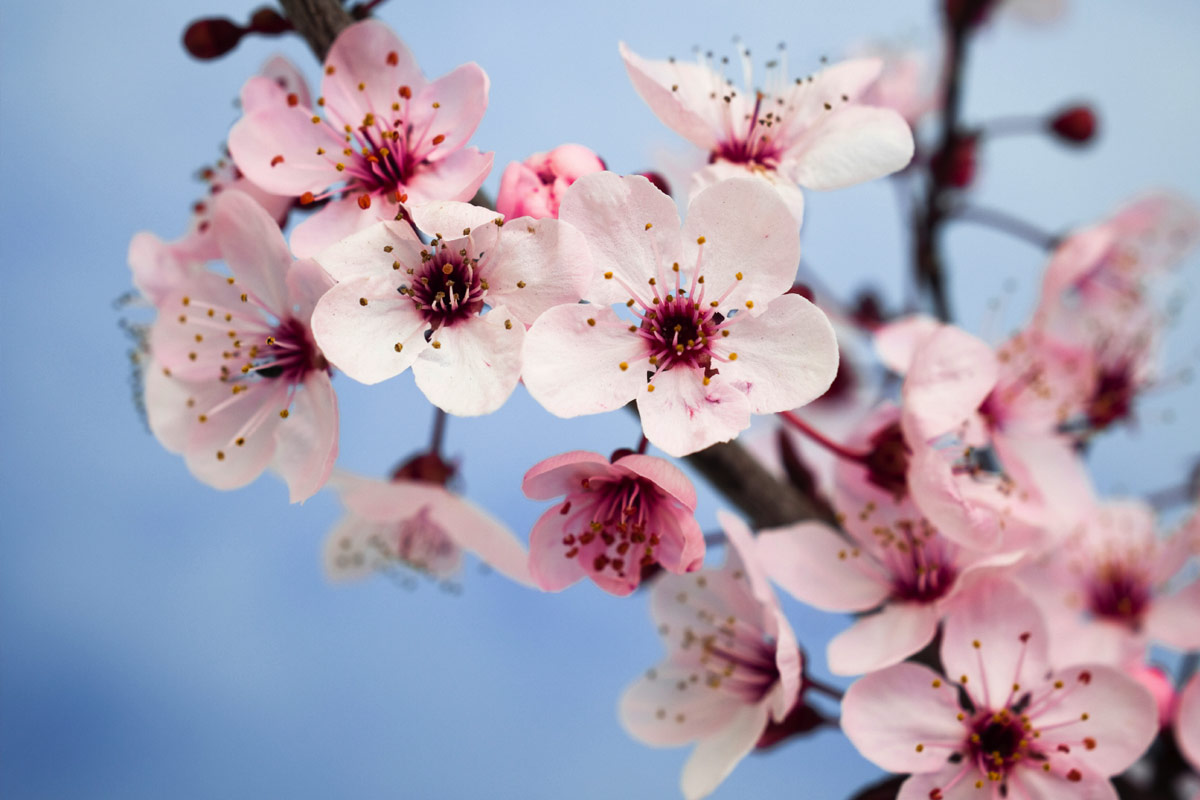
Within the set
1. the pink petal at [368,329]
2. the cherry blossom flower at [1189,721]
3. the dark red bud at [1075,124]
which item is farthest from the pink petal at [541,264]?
the dark red bud at [1075,124]

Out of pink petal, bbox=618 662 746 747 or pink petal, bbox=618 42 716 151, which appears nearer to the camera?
pink petal, bbox=618 42 716 151

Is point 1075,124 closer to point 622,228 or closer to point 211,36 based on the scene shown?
point 622,228

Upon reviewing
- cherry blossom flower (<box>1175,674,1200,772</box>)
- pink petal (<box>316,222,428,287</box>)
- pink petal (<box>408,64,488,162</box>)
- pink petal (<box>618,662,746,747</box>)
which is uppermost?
pink petal (<box>408,64,488,162</box>)

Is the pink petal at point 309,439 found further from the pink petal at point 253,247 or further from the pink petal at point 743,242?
the pink petal at point 743,242

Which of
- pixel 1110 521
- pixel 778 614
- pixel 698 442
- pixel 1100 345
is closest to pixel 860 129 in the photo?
pixel 698 442

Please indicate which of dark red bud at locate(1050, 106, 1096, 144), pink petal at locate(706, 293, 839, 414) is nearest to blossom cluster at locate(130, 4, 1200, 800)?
pink petal at locate(706, 293, 839, 414)

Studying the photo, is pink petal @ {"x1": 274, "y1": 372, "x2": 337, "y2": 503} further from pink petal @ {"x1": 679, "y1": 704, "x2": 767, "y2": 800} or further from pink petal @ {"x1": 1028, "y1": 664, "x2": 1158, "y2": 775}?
Answer: pink petal @ {"x1": 1028, "y1": 664, "x2": 1158, "y2": 775}

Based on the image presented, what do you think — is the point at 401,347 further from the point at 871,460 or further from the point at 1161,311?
the point at 1161,311
